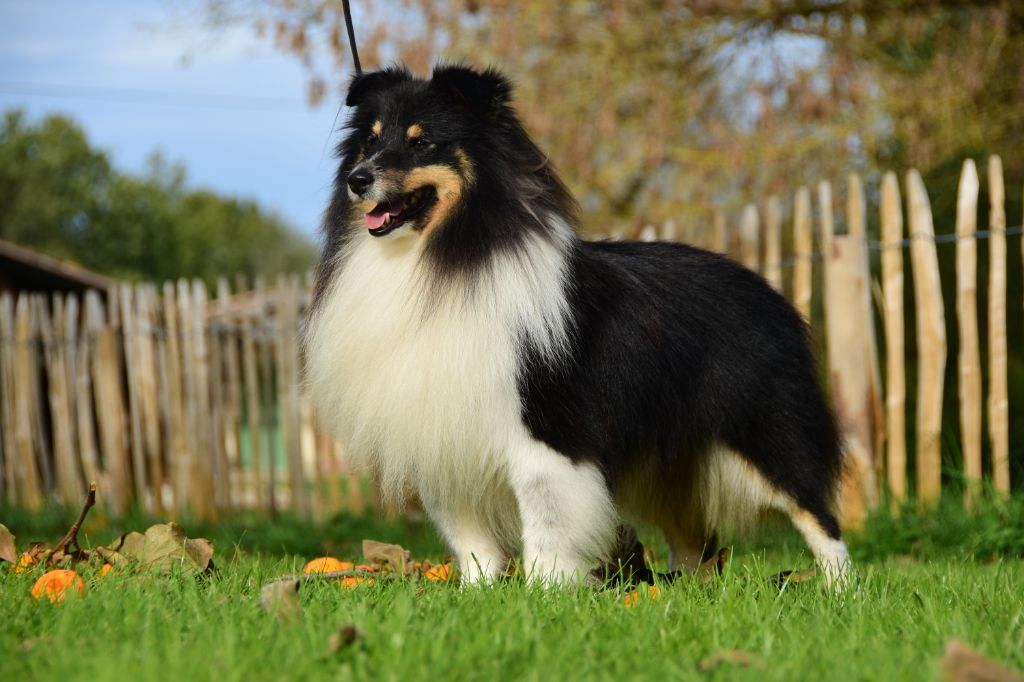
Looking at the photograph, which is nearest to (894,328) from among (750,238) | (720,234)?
(750,238)

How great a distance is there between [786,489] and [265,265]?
52.1 metres

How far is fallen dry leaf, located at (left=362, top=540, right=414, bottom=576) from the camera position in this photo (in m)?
4.12

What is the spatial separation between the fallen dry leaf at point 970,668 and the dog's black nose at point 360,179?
2558 millimetres

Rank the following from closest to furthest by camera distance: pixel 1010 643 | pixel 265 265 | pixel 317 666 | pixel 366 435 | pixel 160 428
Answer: pixel 317 666
pixel 1010 643
pixel 366 435
pixel 160 428
pixel 265 265

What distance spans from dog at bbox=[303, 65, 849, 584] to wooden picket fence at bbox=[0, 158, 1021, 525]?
2053 millimetres

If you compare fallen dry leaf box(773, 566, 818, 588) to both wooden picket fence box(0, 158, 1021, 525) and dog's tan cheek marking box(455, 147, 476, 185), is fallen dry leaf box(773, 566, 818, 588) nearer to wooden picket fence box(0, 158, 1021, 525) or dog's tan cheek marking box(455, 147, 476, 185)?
dog's tan cheek marking box(455, 147, 476, 185)

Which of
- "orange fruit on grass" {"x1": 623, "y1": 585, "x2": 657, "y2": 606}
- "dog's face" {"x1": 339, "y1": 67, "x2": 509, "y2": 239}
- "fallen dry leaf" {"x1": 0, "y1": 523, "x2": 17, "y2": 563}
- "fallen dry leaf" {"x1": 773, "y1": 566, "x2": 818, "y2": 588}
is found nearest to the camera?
"orange fruit on grass" {"x1": 623, "y1": 585, "x2": 657, "y2": 606}

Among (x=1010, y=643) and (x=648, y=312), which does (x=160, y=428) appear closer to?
(x=648, y=312)

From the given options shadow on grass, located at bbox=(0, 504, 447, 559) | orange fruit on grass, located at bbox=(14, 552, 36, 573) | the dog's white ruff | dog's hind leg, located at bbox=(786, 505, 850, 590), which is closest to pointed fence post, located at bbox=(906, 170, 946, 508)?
dog's hind leg, located at bbox=(786, 505, 850, 590)

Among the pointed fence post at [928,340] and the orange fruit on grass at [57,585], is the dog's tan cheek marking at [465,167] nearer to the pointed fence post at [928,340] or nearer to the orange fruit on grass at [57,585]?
the orange fruit on grass at [57,585]

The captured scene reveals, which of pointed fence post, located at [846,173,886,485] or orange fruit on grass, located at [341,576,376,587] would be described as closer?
orange fruit on grass, located at [341,576,376,587]

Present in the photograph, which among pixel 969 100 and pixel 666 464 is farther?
pixel 969 100

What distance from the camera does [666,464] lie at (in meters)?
4.56

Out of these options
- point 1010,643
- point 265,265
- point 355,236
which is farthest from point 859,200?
point 265,265
